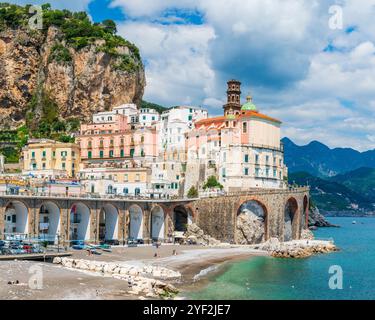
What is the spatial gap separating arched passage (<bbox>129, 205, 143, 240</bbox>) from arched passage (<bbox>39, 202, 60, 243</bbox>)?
614 inches

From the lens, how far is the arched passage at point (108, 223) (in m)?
92.2

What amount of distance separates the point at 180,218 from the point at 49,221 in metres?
28.1

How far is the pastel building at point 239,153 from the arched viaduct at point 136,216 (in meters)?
6.55

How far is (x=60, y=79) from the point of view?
13962 cm

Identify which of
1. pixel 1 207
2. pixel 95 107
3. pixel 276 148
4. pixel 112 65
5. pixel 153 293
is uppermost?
pixel 112 65

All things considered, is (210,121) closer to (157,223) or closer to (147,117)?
(147,117)

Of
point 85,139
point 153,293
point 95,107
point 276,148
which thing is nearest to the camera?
point 153,293

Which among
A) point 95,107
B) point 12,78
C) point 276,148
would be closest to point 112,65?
point 95,107

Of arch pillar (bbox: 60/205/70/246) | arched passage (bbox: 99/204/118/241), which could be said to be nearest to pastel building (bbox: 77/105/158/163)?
arched passage (bbox: 99/204/118/241)

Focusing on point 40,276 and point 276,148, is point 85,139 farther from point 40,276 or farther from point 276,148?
point 40,276

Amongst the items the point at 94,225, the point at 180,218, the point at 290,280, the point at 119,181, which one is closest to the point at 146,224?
the point at 180,218

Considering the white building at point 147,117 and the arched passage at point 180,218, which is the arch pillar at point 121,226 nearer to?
the arched passage at point 180,218

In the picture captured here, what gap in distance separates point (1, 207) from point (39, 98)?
6792 cm
